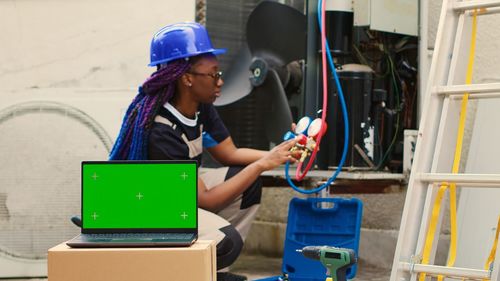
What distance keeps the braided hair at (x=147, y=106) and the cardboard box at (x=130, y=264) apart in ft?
4.04

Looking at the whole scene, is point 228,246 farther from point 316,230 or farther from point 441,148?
point 441,148

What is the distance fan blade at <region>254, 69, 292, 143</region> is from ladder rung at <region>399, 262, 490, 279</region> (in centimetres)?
150

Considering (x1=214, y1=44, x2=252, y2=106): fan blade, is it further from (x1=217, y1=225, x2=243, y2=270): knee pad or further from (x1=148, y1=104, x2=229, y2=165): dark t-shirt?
(x1=217, y1=225, x2=243, y2=270): knee pad

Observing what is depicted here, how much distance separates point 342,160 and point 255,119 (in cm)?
96

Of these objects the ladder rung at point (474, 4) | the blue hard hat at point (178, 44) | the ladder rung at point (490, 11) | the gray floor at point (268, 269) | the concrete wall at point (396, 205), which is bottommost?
the gray floor at point (268, 269)

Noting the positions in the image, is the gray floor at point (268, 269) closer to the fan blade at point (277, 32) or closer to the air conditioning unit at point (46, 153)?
the air conditioning unit at point (46, 153)

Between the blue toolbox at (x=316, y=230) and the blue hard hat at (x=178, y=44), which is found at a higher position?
the blue hard hat at (x=178, y=44)

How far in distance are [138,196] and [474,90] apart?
4.17ft

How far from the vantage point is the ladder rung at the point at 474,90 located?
2.90m

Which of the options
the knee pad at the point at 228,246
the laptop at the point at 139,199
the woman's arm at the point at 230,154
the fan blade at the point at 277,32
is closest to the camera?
the laptop at the point at 139,199

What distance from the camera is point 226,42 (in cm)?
458

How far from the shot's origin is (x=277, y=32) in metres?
4.29

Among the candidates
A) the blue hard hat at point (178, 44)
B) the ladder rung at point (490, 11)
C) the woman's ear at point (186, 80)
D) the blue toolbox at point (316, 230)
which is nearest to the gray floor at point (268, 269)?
the blue toolbox at point (316, 230)

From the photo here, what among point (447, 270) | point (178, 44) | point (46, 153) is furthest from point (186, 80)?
point (447, 270)
